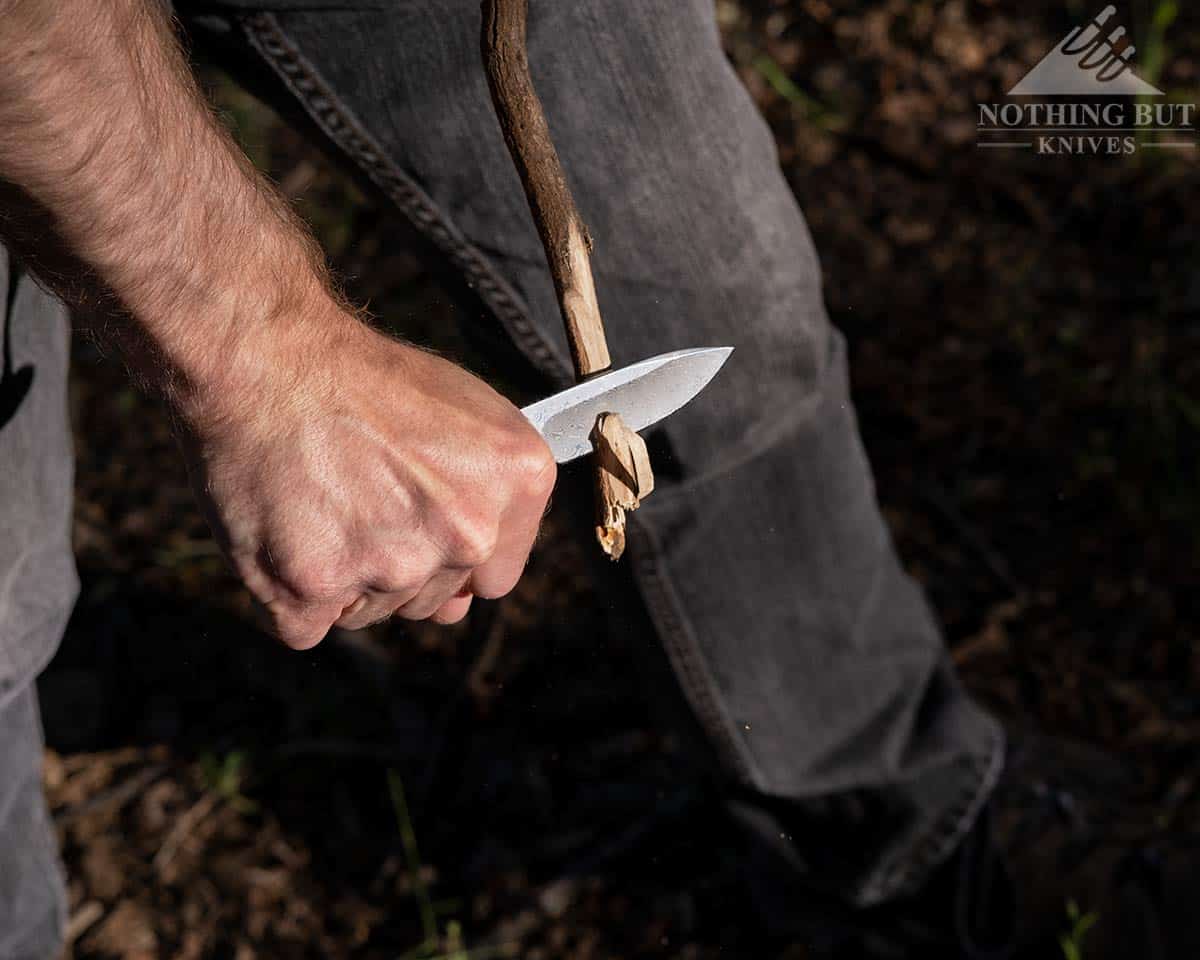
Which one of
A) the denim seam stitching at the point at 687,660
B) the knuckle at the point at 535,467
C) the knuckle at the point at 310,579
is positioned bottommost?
the denim seam stitching at the point at 687,660

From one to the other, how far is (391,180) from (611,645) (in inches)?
39.2

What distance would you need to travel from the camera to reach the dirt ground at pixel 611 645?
1.70 metres

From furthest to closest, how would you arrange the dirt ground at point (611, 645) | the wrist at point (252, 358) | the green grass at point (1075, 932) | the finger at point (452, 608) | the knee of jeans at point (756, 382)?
the dirt ground at point (611, 645) < the green grass at point (1075, 932) < the knee of jeans at point (756, 382) < the finger at point (452, 608) < the wrist at point (252, 358)

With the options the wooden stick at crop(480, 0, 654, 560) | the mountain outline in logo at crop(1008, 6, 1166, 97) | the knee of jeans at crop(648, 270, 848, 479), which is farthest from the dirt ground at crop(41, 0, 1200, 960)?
the wooden stick at crop(480, 0, 654, 560)

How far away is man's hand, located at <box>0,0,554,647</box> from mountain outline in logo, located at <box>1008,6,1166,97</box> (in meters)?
1.83

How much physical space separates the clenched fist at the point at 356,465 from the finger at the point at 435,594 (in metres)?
0.03

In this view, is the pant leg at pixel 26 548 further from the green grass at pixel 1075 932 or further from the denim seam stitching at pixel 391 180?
the green grass at pixel 1075 932

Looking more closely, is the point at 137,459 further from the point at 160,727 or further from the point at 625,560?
the point at 625,560

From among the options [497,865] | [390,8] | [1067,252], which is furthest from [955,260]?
[390,8]

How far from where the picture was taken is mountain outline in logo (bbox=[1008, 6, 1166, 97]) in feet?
7.16

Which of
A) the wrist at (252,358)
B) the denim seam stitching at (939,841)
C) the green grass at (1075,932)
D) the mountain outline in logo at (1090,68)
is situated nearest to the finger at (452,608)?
the wrist at (252,358)

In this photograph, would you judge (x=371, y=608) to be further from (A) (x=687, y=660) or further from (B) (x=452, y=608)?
(A) (x=687, y=660)

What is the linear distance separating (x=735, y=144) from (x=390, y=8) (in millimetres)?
316

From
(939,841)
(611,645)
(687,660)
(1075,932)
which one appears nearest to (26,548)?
(687,660)
